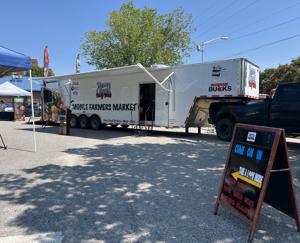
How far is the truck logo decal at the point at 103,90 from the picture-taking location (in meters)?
16.0

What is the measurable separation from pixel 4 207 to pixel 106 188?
1683 millimetres

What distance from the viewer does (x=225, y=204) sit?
14.4 ft

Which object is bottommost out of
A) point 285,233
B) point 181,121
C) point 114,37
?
point 285,233

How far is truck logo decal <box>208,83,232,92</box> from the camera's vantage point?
39.0 ft

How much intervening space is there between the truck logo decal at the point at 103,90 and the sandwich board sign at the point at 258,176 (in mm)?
12186

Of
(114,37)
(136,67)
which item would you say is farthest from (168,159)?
(114,37)

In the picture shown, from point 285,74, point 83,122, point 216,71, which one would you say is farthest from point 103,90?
point 285,74

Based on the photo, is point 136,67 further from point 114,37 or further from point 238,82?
point 114,37

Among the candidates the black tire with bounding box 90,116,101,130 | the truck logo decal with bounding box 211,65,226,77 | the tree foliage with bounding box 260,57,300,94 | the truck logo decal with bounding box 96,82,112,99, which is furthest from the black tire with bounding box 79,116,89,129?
the tree foliage with bounding box 260,57,300,94

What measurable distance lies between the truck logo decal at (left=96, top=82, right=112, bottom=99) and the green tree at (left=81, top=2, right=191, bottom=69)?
13399mm

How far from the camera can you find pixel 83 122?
1766cm

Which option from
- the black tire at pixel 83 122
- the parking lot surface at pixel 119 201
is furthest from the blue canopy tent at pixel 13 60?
the black tire at pixel 83 122

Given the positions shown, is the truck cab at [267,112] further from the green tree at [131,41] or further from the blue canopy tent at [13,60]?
the green tree at [131,41]

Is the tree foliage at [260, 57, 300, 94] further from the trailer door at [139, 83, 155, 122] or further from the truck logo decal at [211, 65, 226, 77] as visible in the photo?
the truck logo decal at [211, 65, 226, 77]
